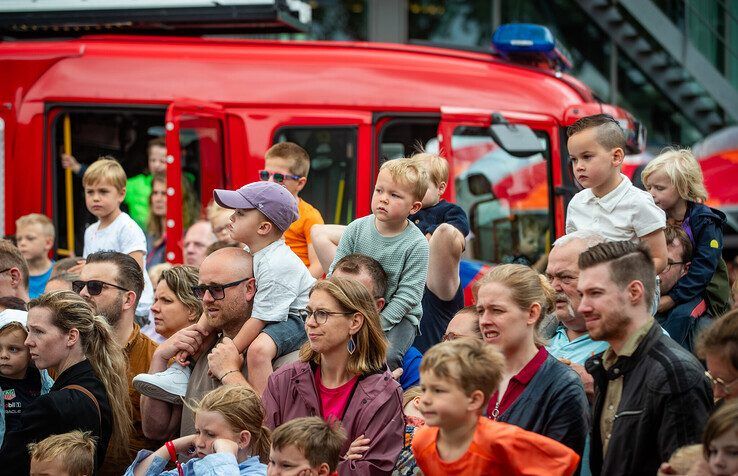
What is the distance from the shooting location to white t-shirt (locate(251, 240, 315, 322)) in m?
6.08

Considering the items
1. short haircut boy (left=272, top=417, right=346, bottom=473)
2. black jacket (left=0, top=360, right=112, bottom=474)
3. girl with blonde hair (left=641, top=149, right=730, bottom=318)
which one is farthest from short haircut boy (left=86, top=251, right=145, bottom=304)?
girl with blonde hair (left=641, top=149, right=730, bottom=318)

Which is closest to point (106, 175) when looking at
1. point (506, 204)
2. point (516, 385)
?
point (506, 204)

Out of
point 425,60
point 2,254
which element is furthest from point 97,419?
point 425,60

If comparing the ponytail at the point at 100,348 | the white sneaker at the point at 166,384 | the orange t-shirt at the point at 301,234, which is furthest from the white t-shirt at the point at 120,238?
the white sneaker at the point at 166,384

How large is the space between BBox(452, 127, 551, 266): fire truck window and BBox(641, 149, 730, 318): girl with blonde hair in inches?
104

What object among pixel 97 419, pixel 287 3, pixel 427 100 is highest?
pixel 287 3

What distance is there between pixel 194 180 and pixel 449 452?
226 inches

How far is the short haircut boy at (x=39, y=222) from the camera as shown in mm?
9102

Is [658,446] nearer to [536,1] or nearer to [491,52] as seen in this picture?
[491,52]

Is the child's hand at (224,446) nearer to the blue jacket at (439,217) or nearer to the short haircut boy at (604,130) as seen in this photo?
the blue jacket at (439,217)

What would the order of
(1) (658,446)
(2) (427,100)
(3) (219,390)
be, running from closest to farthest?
(1) (658,446), (3) (219,390), (2) (427,100)

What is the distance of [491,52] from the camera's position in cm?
1034

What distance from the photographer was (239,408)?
5.36 m

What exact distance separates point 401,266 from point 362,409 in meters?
1.23
